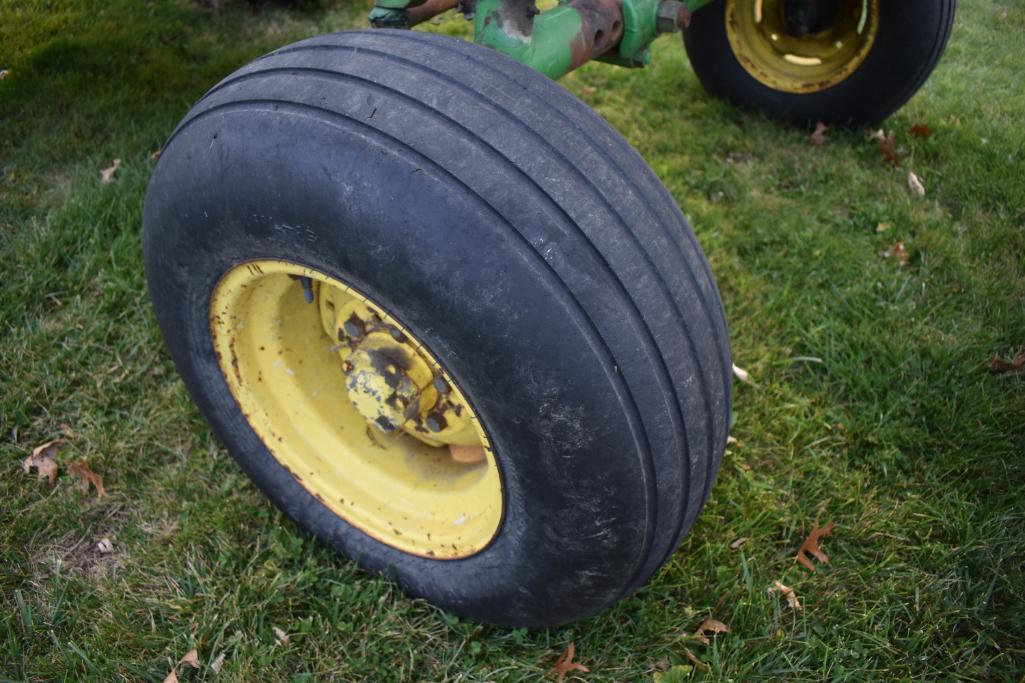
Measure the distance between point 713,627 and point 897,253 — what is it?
180 centimetres

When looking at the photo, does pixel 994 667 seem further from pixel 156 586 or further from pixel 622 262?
pixel 156 586

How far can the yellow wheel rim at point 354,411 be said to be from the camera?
1.54 metres

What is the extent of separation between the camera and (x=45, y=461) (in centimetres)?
204

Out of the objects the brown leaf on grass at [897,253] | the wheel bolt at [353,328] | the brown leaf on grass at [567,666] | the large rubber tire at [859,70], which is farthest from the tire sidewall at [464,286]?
the large rubber tire at [859,70]

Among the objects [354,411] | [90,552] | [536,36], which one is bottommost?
[90,552]

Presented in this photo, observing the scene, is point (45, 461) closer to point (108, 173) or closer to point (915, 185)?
point (108, 173)

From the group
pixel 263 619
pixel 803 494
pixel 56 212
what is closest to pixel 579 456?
pixel 263 619

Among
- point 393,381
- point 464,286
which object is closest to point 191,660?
point 393,381

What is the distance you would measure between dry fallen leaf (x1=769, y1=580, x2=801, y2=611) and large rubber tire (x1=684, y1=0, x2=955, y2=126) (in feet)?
8.00

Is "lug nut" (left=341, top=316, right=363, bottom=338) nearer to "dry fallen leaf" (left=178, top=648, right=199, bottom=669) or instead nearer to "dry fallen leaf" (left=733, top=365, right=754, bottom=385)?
"dry fallen leaf" (left=178, top=648, right=199, bottom=669)

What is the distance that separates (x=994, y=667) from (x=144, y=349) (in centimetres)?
242

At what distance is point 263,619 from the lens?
5.60 ft

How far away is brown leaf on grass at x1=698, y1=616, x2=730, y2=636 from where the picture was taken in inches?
67.5

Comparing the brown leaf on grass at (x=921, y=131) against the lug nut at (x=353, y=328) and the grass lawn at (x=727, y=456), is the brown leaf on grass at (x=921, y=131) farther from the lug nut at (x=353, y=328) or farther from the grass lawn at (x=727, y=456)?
the lug nut at (x=353, y=328)
